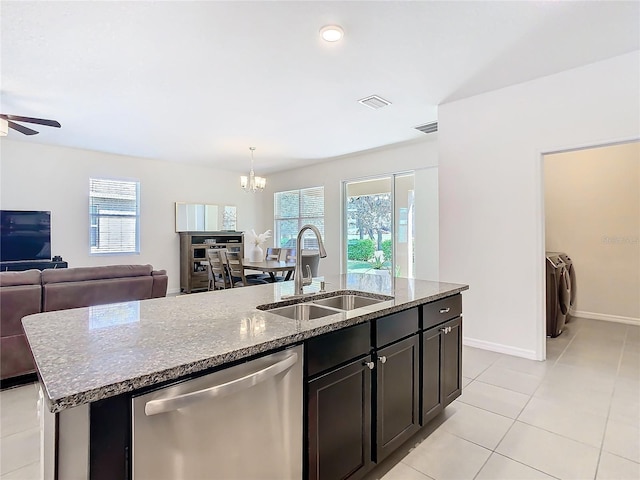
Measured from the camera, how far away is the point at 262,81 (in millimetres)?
3223

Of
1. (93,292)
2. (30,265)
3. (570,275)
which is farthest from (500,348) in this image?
(30,265)

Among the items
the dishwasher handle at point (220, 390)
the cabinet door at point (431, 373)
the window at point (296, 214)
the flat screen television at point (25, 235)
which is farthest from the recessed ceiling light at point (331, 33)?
the flat screen television at point (25, 235)

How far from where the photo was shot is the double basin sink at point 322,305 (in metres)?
1.83

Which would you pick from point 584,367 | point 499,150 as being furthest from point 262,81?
point 584,367

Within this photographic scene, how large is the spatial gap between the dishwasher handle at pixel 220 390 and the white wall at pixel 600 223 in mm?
5008

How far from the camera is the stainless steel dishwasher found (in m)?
0.91

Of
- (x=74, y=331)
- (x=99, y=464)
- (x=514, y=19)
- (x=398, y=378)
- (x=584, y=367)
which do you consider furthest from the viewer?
(x=584, y=367)

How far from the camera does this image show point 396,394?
173 cm

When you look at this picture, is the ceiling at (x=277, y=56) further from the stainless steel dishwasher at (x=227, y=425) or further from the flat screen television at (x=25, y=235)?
the stainless steel dishwasher at (x=227, y=425)

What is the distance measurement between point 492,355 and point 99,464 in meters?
3.48

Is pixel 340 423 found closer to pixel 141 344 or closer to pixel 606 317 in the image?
pixel 141 344

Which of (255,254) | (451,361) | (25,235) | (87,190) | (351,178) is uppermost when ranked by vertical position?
(351,178)

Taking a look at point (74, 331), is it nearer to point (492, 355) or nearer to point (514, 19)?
point (514, 19)

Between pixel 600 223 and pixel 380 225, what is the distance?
3.15 meters
